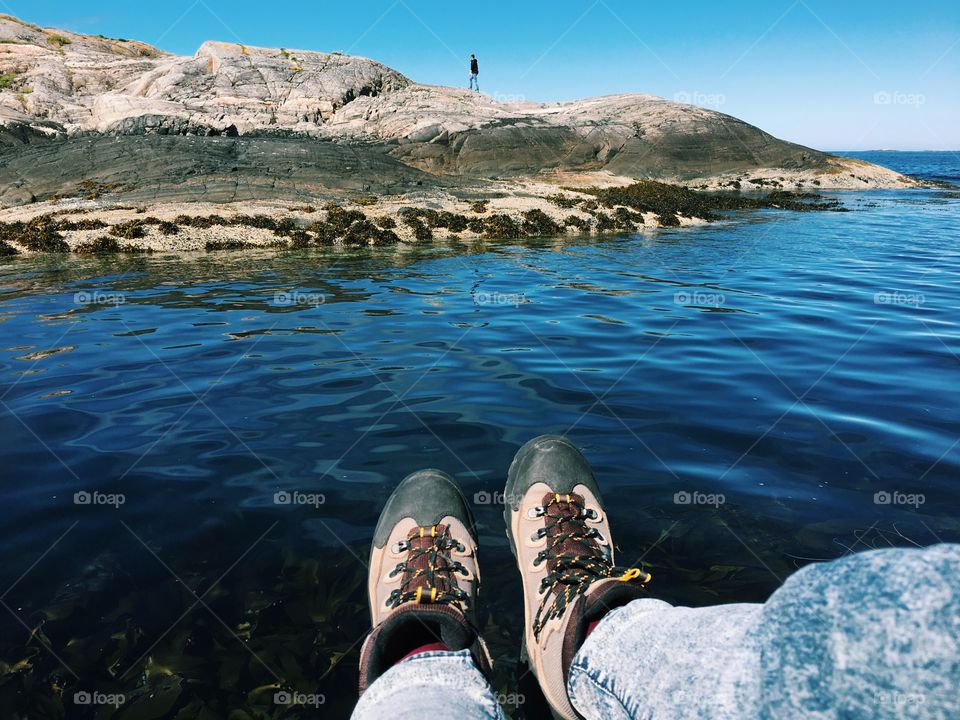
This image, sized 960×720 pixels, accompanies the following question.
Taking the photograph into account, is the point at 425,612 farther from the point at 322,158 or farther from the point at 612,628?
the point at 322,158

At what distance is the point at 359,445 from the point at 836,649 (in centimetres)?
387

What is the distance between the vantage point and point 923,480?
13.4ft

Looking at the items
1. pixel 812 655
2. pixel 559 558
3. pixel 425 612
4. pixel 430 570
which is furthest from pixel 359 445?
pixel 812 655

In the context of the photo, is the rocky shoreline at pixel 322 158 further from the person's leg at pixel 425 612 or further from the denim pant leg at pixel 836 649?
the denim pant leg at pixel 836 649

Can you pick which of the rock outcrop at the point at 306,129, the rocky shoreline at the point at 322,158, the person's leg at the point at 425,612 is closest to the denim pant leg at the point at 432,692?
the person's leg at the point at 425,612

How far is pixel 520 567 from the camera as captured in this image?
3.14 m

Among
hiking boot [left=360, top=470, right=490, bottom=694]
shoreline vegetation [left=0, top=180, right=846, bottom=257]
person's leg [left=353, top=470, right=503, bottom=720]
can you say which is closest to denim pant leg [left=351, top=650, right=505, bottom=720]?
person's leg [left=353, top=470, right=503, bottom=720]

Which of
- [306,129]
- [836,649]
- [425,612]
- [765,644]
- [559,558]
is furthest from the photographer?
[306,129]

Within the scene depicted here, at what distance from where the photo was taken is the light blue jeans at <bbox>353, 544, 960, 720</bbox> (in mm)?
1061

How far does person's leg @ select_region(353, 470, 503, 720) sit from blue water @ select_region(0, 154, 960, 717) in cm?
22

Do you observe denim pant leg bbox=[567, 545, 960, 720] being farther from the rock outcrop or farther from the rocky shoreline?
the rock outcrop

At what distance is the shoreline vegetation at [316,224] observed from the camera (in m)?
15.4

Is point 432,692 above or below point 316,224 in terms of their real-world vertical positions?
below

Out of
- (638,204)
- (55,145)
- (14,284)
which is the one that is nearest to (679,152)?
(638,204)
